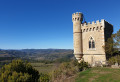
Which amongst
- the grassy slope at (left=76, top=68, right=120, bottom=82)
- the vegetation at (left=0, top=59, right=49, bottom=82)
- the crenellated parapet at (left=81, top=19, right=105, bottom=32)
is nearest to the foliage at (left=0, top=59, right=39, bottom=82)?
the vegetation at (left=0, top=59, right=49, bottom=82)

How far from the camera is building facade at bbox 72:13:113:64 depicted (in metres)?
Result: 19.6

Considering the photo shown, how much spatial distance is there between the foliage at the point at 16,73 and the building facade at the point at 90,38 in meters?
10.1

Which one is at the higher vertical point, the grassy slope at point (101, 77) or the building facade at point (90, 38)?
the building facade at point (90, 38)

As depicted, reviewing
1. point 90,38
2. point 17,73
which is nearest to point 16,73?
point 17,73

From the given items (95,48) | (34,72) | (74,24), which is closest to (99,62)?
(95,48)

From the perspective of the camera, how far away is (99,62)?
18938mm

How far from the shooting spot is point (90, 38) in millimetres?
20844

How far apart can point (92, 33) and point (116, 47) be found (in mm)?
4685

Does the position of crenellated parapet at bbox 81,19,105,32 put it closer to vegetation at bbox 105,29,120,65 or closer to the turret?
the turret

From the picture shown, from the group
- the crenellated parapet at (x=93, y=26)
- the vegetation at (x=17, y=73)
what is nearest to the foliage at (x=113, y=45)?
the crenellated parapet at (x=93, y=26)

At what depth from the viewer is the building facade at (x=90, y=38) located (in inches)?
771

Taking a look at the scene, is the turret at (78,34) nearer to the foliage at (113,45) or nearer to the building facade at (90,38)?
the building facade at (90,38)

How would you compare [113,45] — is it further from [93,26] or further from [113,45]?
[93,26]

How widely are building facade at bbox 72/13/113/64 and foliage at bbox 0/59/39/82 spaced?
10.1 meters
